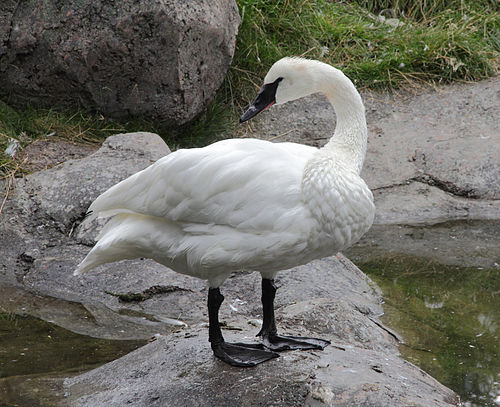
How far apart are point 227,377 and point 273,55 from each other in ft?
15.8

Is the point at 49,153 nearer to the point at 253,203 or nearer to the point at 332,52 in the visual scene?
the point at 332,52

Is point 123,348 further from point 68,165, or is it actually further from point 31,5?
point 31,5

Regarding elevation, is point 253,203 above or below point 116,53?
above

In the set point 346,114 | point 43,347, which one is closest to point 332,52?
point 346,114

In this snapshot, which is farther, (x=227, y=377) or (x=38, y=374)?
(x=38, y=374)

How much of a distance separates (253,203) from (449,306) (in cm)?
204

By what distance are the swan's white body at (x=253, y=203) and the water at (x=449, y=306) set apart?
110cm

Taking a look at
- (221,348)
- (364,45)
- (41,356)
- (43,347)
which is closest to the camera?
(221,348)

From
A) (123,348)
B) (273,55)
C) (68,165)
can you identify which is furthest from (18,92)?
(123,348)

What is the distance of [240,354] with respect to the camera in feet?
10.9

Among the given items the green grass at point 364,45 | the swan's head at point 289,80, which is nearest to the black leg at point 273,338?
the swan's head at point 289,80

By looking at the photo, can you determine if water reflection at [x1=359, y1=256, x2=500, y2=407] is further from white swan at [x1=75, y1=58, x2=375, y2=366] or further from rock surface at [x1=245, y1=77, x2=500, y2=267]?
white swan at [x1=75, y1=58, x2=375, y2=366]

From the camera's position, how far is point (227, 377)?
3.19 m

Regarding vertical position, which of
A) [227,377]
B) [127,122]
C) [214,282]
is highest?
[214,282]
